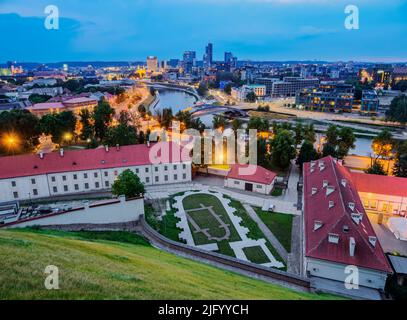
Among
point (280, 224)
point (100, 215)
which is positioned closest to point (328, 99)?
point (280, 224)

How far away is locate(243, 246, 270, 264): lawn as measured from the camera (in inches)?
966

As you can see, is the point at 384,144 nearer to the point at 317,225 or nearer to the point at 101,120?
the point at 317,225

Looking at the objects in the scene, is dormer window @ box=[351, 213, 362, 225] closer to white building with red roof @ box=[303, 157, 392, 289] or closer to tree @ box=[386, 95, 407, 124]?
white building with red roof @ box=[303, 157, 392, 289]

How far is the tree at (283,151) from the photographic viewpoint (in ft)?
151

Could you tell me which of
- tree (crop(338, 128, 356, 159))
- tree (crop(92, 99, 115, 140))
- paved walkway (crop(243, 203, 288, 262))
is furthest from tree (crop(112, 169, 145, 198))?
tree (crop(338, 128, 356, 159))

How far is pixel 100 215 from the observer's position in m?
28.5

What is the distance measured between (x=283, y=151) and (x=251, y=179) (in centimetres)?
1000

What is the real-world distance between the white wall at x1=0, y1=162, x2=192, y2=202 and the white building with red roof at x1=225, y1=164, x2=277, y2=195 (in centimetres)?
688

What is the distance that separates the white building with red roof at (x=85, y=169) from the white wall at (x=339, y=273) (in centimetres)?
2471

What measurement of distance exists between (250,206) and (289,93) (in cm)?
16505
